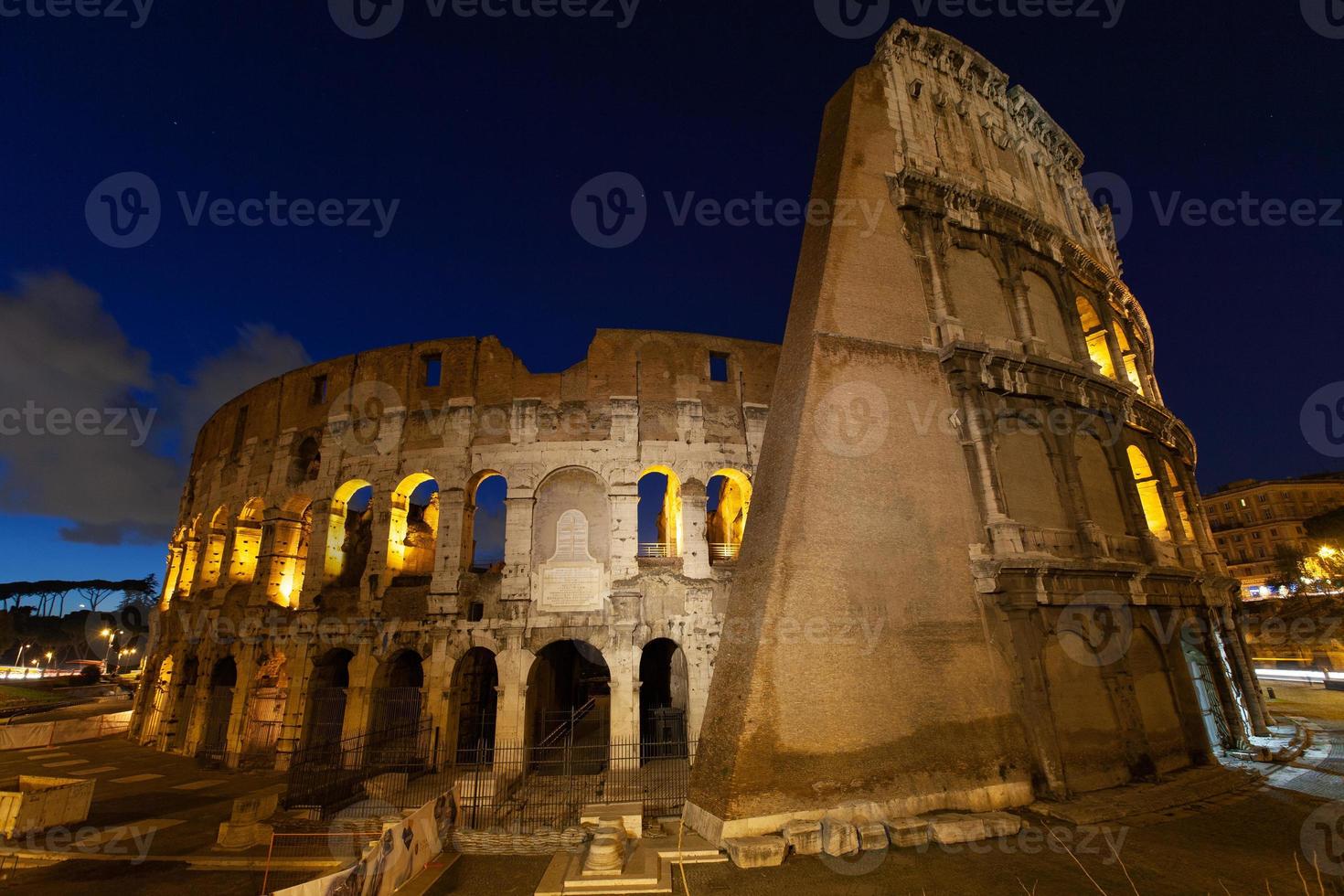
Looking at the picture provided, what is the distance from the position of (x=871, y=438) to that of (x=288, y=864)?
11855mm

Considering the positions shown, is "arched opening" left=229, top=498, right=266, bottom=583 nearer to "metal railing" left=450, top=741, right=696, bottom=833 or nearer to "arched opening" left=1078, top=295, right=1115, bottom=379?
"metal railing" left=450, top=741, right=696, bottom=833

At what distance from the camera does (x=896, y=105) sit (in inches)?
553

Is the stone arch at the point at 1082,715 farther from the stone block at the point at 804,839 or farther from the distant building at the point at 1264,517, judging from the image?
the distant building at the point at 1264,517

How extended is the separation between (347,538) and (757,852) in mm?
16911

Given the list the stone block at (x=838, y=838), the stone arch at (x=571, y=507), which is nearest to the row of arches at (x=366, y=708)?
the stone arch at (x=571, y=507)

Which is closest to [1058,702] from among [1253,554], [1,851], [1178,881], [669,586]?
[1178,881]

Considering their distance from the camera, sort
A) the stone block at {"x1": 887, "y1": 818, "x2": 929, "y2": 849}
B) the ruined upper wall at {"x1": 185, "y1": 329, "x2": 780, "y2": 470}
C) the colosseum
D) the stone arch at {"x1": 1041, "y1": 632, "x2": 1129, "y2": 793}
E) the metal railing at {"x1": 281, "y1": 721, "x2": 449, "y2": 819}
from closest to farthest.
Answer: the stone block at {"x1": 887, "y1": 818, "x2": 929, "y2": 849} → the colosseum → the stone arch at {"x1": 1041, "y1": 632, "x2": 1129, "y2": 793} → the metal railing at {"x1": 281, "y1": 721, "x2": 449, "y2": 819} → the ruined upper wall at {"x1": 185, "y1": 329, "x2": 780, "y2": 470}

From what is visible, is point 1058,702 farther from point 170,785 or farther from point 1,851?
point 170,785

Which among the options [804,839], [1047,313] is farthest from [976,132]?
Answer: [804,839]

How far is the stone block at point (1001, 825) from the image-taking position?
25.7ft

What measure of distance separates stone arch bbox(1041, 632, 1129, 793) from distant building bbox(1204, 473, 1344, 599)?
2148 inches

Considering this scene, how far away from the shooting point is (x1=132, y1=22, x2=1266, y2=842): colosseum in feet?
29.6

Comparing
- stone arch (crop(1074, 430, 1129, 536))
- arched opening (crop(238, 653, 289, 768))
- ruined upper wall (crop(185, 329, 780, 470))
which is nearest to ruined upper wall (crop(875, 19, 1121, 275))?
stone arch (crop(1074, 430, 1129, 536))

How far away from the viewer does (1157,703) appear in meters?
11.3
